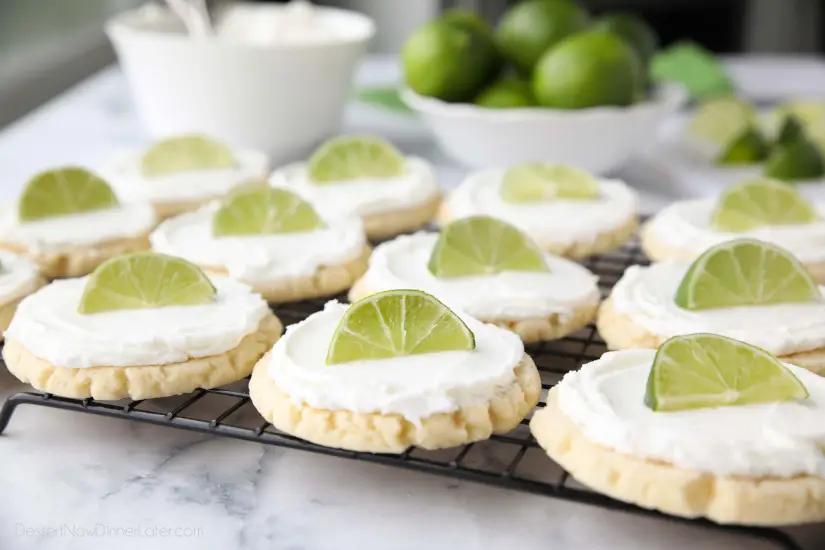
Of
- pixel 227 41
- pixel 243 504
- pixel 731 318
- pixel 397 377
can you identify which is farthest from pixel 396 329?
pixel 227 41

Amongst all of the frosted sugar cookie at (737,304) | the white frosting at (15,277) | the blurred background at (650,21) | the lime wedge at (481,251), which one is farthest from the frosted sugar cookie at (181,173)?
the blurred background at (650,21)

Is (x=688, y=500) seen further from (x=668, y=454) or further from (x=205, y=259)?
(x=205, y=259)

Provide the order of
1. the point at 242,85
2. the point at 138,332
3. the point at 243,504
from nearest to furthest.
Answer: the point at 243,504
the point at 138,332
the point at 242,85

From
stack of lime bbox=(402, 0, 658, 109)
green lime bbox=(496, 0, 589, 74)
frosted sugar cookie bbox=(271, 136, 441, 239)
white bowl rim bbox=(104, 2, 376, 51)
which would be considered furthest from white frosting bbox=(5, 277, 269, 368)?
green lime bbox=(496, 0, 589, 74)

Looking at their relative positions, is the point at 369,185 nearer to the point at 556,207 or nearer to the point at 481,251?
the point at 556,207

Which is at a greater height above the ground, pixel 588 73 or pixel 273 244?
pixel 588 73

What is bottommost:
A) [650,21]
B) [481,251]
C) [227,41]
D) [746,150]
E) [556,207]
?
[650,21]

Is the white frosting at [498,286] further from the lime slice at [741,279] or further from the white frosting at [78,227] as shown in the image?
the white frosting at [78,227]

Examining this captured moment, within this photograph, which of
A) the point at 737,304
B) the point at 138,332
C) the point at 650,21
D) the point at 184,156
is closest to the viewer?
the point at 138,332
